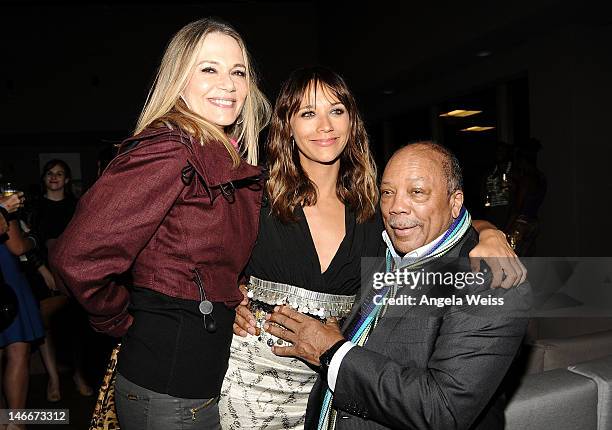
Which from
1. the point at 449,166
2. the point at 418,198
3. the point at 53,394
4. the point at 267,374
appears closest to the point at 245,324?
the point at 267,374

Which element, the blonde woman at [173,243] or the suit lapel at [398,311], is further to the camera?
the suit lapel at [398,311]

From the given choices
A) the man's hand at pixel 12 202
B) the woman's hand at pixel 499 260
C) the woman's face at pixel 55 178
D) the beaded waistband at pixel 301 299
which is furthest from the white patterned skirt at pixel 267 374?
the woman's face at pixel 55 178

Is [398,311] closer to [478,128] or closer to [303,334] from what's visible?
[303,334]

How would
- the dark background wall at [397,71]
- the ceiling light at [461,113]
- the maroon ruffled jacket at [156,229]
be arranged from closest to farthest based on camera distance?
1. the maroon ruffled jacket at [156,229]
2. the dark background wall at [397,71]
3. the ceiling light at [461,113]

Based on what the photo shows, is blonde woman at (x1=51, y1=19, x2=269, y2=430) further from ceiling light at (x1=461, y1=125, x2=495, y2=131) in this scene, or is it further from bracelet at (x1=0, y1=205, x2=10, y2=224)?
ceiling light at (x1=461, y1=125, x2=495, y2=131)

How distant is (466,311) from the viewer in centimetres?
137

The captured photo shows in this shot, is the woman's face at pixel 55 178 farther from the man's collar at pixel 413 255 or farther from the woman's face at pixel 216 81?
the man's collar at pixel 413 255

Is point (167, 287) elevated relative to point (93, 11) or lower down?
lower down

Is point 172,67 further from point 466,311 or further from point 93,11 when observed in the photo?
point 93,11

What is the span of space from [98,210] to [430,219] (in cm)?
90

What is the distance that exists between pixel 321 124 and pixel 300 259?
1.69 feet

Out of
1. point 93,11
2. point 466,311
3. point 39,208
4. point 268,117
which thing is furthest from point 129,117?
point 466,311

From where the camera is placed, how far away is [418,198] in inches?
63.1

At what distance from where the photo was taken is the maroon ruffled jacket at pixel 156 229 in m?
1.28
